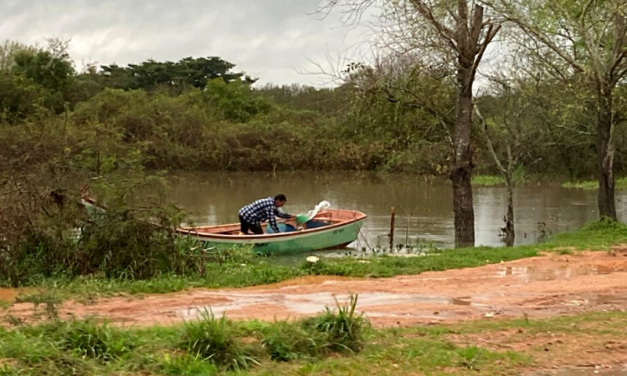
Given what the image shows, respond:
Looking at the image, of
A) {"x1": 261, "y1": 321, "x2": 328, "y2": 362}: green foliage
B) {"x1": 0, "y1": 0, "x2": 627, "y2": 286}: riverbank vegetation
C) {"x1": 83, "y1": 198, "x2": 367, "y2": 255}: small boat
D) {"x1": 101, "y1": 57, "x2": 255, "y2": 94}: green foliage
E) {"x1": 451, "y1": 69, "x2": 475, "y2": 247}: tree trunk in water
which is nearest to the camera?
{"x1": 261, "y1": 321, "x2": 328, "y2": 362}: green foliage

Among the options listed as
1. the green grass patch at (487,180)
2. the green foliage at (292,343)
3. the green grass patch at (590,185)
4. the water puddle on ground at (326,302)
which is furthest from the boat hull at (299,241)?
the green grass patch at (590,185)

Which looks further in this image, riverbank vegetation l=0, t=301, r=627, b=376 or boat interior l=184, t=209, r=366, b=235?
boat interior l=184, t=209, r=366, b=235

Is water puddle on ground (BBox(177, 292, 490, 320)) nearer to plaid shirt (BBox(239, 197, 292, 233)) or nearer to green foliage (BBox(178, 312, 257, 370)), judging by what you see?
green foliage (BBox(178, 312, 257, 370))

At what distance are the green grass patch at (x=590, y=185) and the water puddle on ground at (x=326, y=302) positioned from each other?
33074mm

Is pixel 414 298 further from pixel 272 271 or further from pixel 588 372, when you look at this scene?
pixel 588 372

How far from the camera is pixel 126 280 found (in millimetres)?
12859

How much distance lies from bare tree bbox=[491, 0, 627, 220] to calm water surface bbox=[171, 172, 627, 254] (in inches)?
156

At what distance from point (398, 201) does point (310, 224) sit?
41.8ft

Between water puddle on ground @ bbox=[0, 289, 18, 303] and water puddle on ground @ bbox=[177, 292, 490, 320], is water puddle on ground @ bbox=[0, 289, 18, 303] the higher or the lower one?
the higher one

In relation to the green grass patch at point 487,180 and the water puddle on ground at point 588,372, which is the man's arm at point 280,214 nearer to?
the water puddle on ground at point 588,372

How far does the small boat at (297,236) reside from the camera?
59.5 feet

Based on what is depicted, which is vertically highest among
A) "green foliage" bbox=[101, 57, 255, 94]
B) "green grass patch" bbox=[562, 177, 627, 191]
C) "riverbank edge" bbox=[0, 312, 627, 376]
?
"green foliage" bbox=[101, 57, 255, 94]

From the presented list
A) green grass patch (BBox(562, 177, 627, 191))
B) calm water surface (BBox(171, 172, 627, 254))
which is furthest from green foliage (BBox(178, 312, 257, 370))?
green grass patch (BBox(562, 177, 627, 191))

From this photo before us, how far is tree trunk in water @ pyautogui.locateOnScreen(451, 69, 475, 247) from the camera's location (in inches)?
775
